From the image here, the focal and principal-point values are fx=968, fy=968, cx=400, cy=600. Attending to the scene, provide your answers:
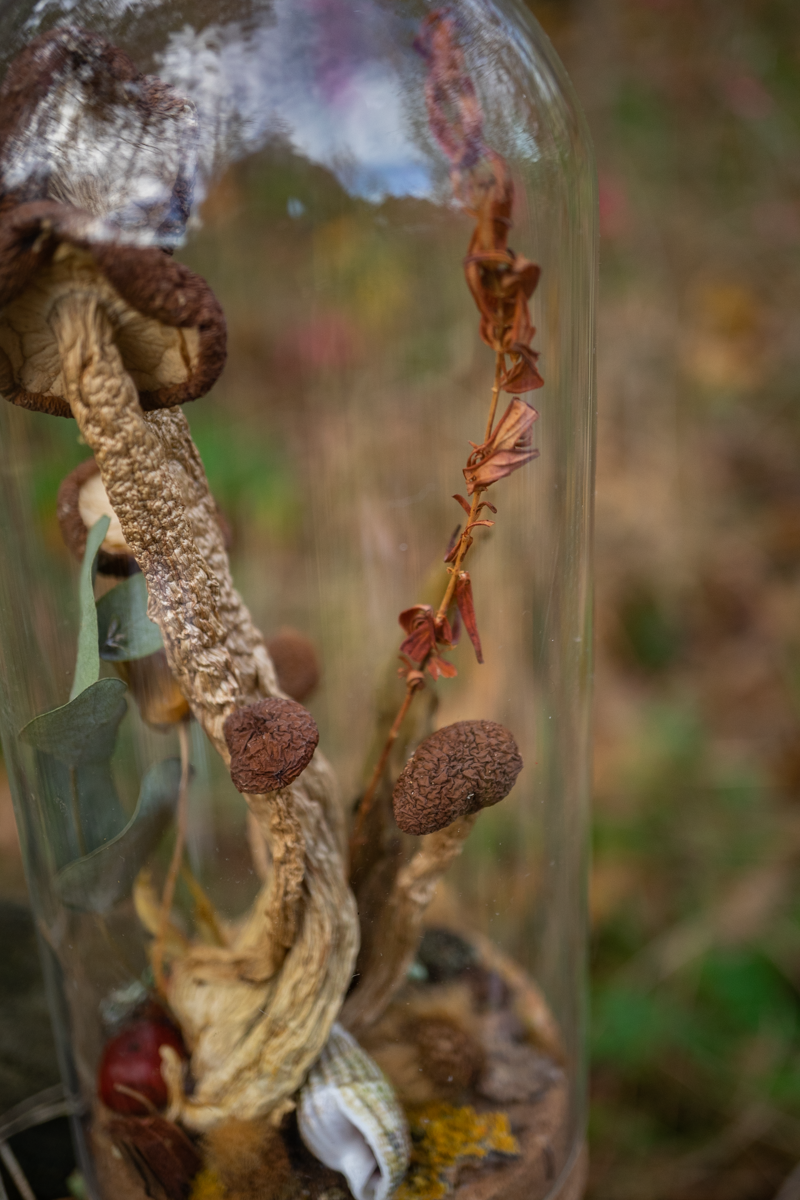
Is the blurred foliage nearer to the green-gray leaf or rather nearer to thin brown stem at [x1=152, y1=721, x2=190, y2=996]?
thin brown stem at [x1=152, y1=721, x2=190, y2=996]

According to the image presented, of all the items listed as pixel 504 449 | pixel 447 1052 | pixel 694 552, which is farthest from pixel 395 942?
pixel 694 552

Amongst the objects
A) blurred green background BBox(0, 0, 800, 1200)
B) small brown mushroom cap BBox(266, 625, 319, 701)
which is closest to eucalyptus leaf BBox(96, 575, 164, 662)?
small brown mushroom cap BBox(266, 625, 319, 701)

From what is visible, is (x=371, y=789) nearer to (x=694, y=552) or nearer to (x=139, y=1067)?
(x=139, y=1067)

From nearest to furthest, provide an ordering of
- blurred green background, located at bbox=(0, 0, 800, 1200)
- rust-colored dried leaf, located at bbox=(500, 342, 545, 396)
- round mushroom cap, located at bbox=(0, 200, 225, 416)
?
round mushroom cap, located at bbox=(0, 200, 225, 416), rust-colored dried leaf, located at bbox=(500, 342, 545, 396), blurred green background, located at bbox=(0, 0, 800, 1200)

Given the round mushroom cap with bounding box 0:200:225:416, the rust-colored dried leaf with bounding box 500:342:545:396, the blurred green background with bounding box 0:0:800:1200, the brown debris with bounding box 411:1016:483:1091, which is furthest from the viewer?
the blurred green background with bounding box 0:0:800:1200

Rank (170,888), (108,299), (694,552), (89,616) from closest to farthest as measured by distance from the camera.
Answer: (108,299) < (89,616) < (170,888) < (694,552)

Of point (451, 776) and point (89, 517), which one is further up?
point (89, 517)
